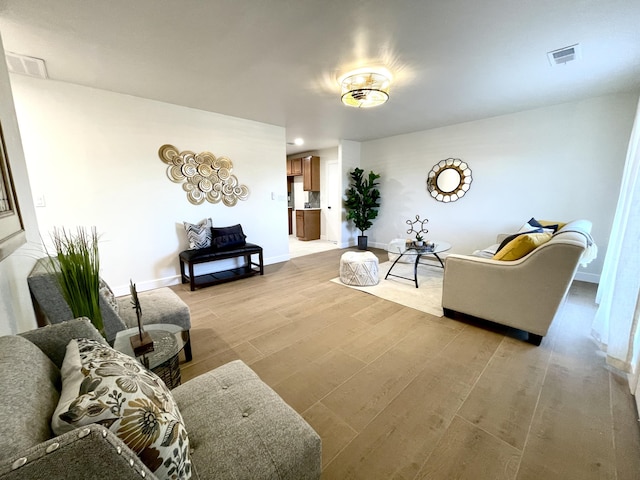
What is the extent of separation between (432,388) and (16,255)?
8.73 feet

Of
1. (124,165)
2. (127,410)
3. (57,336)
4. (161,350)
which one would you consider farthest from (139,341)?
(124,165)

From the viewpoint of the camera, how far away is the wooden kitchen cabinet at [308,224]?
6.95m

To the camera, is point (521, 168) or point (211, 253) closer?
point (211, 253)

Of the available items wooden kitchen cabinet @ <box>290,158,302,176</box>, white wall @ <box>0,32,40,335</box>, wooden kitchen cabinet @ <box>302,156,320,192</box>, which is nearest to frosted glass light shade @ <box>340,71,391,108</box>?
white wall @ <box>0,32,40,335</box>

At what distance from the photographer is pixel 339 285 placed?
3.63 meters

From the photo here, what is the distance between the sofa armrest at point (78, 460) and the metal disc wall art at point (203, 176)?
11.8ft

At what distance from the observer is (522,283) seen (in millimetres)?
2201

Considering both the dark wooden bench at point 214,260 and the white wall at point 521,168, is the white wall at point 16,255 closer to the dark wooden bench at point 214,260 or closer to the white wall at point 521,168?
the dark wooden bench at point 214,260

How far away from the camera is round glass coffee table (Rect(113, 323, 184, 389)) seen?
1.32 m

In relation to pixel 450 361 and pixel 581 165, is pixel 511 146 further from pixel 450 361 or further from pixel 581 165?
pixel 450 361

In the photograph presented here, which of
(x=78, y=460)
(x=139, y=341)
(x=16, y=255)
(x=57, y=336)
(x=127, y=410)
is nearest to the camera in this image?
(x=78, y=460)

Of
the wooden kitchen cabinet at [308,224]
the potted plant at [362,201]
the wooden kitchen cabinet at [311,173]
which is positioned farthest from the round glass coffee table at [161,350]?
the wooden kitchen cabinet at [311,173]

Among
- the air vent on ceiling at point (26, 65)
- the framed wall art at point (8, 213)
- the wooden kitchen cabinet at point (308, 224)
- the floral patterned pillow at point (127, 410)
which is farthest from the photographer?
the wooden kitchen cabinet at point (308, 224)

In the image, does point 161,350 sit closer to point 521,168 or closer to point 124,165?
point 124,165
